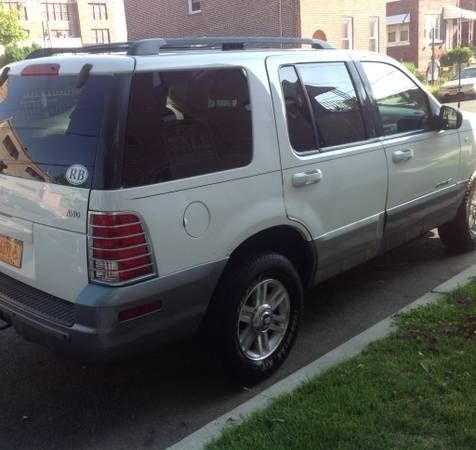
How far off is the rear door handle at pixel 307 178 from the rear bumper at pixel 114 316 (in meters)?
0.74

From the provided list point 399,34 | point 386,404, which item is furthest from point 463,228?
point 399,34

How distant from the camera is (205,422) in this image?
10.7 ft

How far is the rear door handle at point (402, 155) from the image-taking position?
14.7 ft

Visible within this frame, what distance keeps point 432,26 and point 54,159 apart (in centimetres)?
4294

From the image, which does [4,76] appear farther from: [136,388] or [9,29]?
[9,29]

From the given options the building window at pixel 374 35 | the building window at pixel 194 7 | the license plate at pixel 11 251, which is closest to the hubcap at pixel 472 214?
the license plate at pixel 11 251

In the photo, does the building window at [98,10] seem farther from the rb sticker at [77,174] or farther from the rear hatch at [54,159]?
the rb sticker at [77,174]

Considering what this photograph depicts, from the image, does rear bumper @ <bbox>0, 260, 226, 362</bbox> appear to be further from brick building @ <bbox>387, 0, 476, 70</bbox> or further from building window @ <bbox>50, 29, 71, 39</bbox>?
building window @ <bbox>50, 29, 71, 39</bbox>

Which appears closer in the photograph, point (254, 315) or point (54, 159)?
point (54, 159)

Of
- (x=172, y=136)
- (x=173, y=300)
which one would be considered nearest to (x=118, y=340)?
(x=173, y=300)

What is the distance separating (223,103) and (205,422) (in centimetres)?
171

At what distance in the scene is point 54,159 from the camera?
2996mm

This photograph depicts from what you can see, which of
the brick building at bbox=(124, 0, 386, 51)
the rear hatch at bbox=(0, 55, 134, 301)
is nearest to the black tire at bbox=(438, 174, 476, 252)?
the rear hatch at bbox=(0, 55, 134, 301)

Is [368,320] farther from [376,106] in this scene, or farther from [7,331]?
[7,331]
